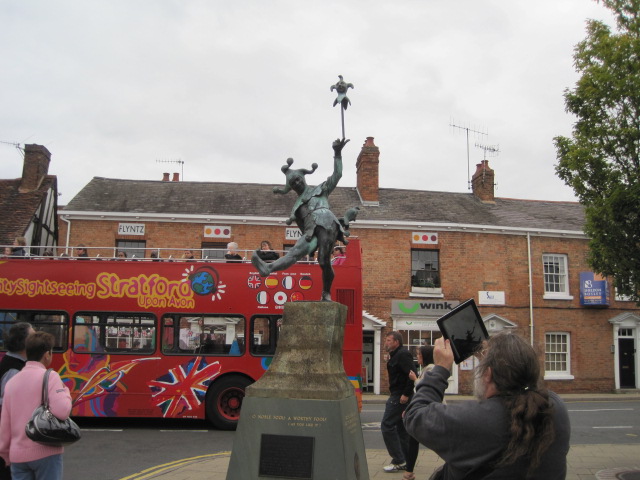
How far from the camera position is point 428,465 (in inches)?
313

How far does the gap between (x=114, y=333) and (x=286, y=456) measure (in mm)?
7543

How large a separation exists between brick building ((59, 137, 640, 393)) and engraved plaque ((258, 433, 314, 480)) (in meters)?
14.8

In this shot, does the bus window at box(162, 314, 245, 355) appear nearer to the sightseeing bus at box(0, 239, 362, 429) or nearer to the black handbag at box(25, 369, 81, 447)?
the sightseeing bus at box(0, 239, 362, 429)

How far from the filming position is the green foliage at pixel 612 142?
24.4 feet

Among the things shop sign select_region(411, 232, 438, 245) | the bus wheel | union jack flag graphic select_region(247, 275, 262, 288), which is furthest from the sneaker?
shop sign select_region(411, 232, 438, 245)

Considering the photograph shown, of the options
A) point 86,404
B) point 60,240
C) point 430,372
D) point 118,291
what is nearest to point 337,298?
point 118,291

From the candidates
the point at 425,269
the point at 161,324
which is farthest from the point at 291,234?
the point at 161,324

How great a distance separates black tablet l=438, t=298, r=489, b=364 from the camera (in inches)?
109

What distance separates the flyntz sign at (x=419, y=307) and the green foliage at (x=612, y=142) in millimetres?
12529

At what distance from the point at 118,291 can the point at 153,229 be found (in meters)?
9.14

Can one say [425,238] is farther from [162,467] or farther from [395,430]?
[162,467]

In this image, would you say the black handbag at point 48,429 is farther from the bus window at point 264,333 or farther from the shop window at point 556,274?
the shop window at point 556,274

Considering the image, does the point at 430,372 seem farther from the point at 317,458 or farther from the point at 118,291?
the point at 118,291

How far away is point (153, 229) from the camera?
2048 centimetres
